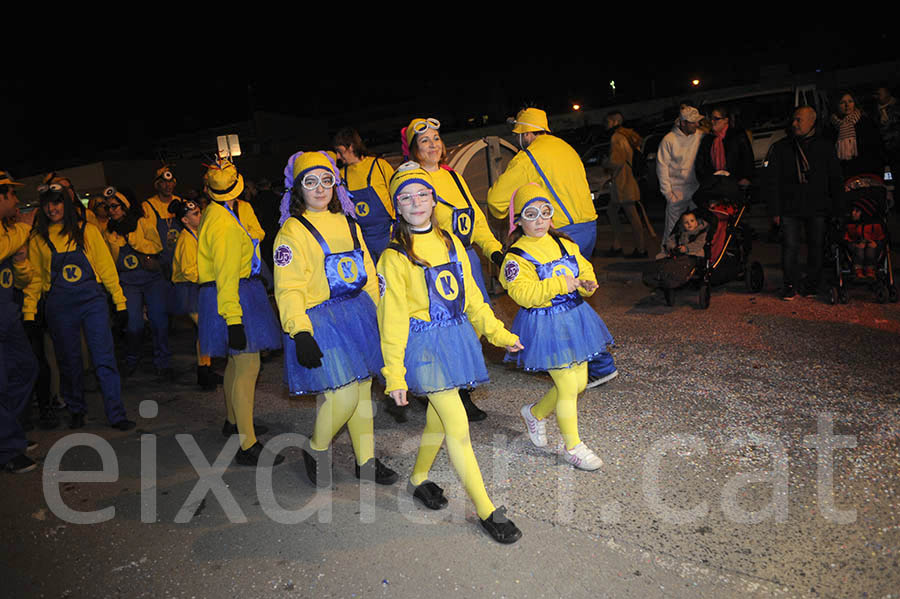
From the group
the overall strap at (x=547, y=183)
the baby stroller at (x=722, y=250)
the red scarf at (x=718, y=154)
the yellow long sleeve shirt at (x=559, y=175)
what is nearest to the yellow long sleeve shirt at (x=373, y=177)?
the yellow long sleeve shirt at (x=559, y=175)

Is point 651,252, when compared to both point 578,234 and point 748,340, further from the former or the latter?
point 578,234

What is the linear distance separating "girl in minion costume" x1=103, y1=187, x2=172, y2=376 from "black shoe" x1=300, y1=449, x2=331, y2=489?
3.80 meters

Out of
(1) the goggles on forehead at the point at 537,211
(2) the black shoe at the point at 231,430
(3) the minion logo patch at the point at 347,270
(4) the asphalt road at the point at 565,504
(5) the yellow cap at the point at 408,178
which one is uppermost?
(5) the yellow cap at the point at 408,178

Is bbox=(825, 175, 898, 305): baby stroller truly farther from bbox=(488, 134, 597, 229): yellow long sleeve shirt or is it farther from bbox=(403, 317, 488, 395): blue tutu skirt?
bbox=(403, 317, 488, 395): blue tutu skirt

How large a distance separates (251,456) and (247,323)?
3.24 feet

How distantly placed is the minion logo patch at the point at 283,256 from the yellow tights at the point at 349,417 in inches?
31.5

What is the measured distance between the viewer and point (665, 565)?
3084 mm

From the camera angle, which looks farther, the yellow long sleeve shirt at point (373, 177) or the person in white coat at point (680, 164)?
the person in white coat at point (680, 164)

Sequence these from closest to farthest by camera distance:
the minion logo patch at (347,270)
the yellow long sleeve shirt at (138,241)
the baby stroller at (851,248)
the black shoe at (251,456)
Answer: the minion logo patch at (347,270), the black shoe at (251,456), the baby stroller at (851,248), the yellow long sleeve shirt at (138,241)

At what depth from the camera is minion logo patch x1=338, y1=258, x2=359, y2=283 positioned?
392cm

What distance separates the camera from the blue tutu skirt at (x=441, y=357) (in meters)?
3.41

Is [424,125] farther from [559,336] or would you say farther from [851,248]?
[851,248]

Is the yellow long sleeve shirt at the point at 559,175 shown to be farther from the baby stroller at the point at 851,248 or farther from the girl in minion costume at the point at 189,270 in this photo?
the baby stroller at the point at 851,248

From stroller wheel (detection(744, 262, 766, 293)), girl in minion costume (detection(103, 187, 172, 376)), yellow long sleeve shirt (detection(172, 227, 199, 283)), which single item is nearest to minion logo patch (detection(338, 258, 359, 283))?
yellow long sleeve shirt (detection(172, 227, 199, 283))
